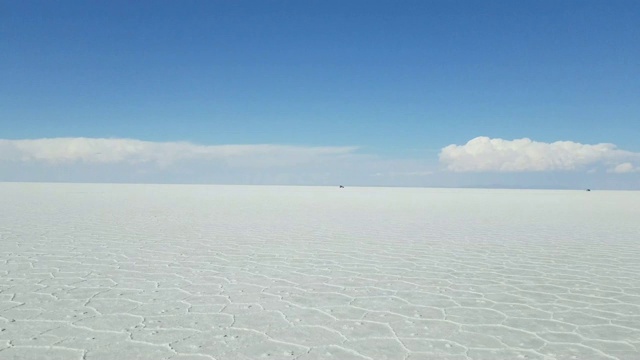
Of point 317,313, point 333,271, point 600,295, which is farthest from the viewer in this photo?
point 333,271

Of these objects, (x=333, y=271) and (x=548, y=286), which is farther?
(x=333, y=271)

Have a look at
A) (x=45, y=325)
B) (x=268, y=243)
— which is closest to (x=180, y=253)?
(x=268, y=243)

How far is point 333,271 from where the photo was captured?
510 centimetres

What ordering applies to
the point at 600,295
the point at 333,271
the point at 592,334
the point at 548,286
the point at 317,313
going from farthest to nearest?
the point at 333,271 < the point at 548,286 < the point at 600,295 < the point at 317,313 < the point at 592,334

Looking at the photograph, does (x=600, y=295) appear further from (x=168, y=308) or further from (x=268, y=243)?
(x=268, y=243)

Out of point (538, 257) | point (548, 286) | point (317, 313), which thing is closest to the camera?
point (317, 313)

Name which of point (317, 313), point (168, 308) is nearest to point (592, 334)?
point (317, 313)

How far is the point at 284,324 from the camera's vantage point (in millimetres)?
3189

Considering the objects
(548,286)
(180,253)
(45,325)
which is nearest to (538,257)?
(548,286)

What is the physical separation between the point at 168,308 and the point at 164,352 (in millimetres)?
916

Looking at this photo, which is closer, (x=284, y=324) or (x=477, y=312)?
(x=284, y=324)

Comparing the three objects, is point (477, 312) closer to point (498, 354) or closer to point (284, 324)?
point (498, 354)

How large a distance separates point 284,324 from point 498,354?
1.31 metres

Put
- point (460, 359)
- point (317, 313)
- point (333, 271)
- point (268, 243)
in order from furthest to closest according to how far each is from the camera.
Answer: point (268, 243)
point (333, 271)
point (317, 313)
point (460, 359)
